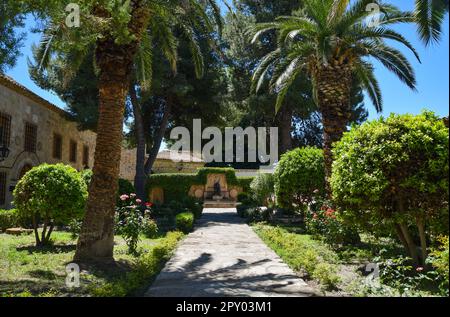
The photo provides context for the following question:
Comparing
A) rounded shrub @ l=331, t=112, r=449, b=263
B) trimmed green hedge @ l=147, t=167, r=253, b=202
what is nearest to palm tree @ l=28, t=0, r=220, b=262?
rounded shrub @ l=331, t=112, r=449, b=263

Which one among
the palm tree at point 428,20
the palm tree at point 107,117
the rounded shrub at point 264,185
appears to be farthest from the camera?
the rounded shrub at point 264,185

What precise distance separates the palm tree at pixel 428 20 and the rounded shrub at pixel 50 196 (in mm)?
8516

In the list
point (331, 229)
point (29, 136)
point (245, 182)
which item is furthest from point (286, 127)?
point (331, 229)

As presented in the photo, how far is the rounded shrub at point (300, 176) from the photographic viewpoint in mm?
14992

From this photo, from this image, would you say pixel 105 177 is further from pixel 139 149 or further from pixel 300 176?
pixel 139 149

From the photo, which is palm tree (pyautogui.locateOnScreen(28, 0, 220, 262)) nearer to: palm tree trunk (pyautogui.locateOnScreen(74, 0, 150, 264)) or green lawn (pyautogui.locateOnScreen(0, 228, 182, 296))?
palm tree trunk (pyautogui.locateOnScreen(74, 0, 150, 264))

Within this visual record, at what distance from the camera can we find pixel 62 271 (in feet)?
24.8

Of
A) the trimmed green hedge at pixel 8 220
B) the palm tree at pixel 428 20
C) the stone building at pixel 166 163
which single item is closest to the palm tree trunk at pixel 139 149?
the trimmed green hedge at pixel 8 220

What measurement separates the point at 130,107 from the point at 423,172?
19.9 metres

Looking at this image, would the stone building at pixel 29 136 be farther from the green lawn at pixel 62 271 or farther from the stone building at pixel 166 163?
the stone building at pixel 166 163

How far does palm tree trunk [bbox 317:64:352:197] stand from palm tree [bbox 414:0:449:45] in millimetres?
5303
